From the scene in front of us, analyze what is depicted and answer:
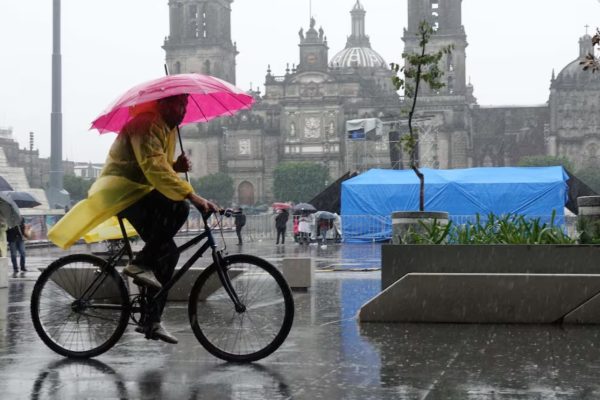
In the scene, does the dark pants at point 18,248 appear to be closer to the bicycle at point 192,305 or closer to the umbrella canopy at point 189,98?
the umbrella canopy at point 189,98

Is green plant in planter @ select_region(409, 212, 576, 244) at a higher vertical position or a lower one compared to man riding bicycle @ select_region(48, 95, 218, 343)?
lower

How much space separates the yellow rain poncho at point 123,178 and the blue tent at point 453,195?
2092 cm

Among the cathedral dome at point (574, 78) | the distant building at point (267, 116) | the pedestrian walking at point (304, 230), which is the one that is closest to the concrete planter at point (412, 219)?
the pedestrian walking at point (304, 230)

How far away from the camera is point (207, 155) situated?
94.6m

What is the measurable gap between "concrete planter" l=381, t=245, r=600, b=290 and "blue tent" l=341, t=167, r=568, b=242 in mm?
18608

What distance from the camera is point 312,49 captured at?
100688 millimetres

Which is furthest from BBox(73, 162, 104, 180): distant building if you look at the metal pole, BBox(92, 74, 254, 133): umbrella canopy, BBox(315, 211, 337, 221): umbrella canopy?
BBox(92, 74, 254, 133): umbrella canopy

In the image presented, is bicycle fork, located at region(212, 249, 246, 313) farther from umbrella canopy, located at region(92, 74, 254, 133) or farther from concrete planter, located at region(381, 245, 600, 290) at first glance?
concrete planter, located at region(381, 245, 600, 290)

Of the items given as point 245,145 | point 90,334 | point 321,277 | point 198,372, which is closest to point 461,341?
point 198,372

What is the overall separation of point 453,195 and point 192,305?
22.6 metres

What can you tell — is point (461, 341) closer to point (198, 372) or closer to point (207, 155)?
point (198, 372)

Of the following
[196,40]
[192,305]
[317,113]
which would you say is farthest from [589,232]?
[196,40]

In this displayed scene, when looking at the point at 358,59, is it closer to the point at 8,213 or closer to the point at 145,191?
the point at 8,213

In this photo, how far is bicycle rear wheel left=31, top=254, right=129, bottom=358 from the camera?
5.40 meters
